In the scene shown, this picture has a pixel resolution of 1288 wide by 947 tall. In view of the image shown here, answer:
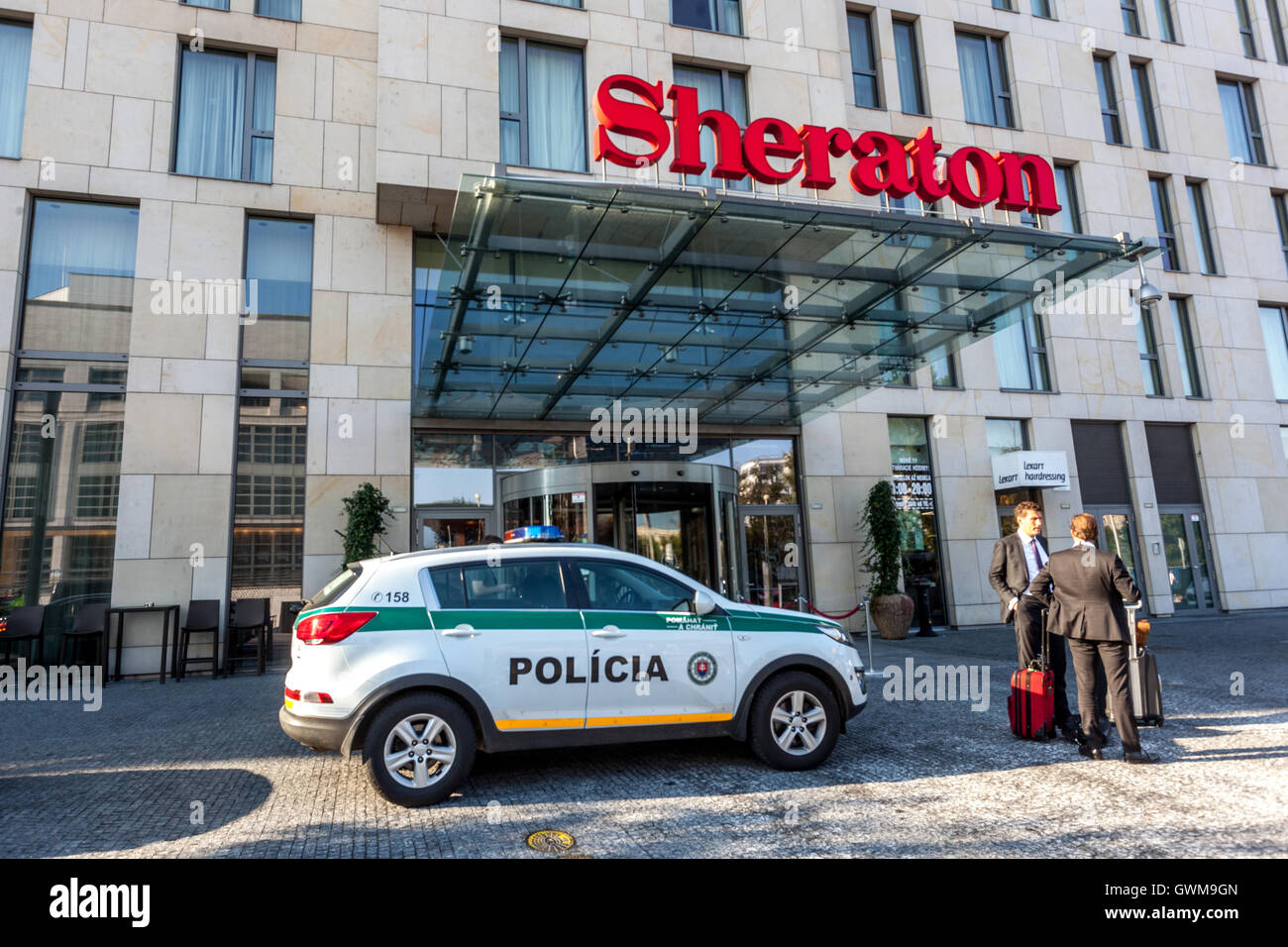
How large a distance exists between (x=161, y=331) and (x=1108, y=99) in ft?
74.9

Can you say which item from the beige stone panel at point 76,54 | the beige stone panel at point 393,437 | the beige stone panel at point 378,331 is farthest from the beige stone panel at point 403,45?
the beige stone panel at point 393,437

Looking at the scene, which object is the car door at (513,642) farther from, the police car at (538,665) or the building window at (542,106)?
the building window at (542,106)

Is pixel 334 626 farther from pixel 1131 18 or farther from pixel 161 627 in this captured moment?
pixel 1131 18

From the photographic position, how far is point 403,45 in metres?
12.7

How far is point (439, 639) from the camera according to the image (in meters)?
4.88

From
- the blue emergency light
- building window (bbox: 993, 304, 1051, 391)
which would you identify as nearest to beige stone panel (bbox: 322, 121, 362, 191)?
the blue emergency light

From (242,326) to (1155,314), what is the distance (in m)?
20.7

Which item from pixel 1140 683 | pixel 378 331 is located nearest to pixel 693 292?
pixel 378 331

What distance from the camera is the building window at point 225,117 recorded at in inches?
516

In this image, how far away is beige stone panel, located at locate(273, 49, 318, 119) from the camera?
1332 centimetres

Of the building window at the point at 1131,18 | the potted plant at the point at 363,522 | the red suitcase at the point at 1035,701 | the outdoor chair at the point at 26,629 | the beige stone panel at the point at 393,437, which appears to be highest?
the building window at the point at 1131,18

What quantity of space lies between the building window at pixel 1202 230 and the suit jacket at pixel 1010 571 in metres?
18.1
